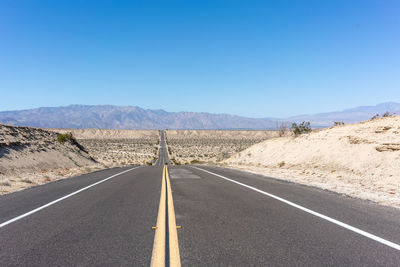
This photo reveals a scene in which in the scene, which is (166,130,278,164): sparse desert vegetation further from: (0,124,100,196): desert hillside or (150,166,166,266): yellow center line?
(150,166,166,266): yellow center line

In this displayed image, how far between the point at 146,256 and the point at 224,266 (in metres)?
1.13

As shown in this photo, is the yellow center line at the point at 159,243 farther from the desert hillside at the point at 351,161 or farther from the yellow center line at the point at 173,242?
the desert hillside at the point at 351,161

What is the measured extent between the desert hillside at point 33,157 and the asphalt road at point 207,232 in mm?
7686

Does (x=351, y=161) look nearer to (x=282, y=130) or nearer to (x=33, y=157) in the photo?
(x=33, y=157)

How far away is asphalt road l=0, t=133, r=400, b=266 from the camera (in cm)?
405

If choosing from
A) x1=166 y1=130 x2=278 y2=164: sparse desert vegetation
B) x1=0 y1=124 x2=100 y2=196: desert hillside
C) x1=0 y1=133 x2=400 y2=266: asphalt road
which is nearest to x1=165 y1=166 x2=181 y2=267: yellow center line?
x1=0 y1=133 x2=400 y2=266: asphalt road

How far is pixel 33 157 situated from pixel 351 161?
2341 centimetres

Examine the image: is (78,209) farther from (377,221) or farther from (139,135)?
(139,135)

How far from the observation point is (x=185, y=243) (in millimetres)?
4688

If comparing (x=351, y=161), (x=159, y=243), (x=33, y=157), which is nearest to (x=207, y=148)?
(x=33, y=157)

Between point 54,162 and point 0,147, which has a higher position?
point 0,147

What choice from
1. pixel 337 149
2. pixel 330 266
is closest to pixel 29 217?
pixel 330 266

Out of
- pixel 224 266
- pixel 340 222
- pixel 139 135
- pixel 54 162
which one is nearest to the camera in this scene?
pixel 224 266

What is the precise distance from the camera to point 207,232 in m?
5.26
